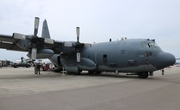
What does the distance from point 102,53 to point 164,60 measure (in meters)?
5.97

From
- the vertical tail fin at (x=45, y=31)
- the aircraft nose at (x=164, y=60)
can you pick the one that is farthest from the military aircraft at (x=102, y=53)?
the vertical tail fin at (x=45, y=31)

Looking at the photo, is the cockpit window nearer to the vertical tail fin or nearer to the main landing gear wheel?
the main landing gear wheel

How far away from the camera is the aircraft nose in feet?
41.8

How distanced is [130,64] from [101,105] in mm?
9626

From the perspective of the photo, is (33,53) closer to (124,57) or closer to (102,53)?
(102,53)

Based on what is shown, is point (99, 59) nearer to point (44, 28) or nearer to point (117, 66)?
point (117, 66)

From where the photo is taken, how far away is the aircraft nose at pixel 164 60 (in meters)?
12.7

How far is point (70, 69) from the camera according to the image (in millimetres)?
19328

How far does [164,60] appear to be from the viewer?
12.8 meters

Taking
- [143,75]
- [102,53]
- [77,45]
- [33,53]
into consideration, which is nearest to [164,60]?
[143,75]

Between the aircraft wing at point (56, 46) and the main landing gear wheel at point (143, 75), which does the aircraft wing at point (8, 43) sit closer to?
the aircraft wing at point (56, 46)

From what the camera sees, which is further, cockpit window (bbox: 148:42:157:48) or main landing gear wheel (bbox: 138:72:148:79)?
main landing gear wheel (bbox: 138:72:148:79)

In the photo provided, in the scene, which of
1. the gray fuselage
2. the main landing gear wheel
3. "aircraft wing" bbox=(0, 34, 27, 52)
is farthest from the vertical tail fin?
the main landing gear wheel

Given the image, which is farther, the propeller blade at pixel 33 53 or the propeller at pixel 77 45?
the propeller at pixel 77 45
